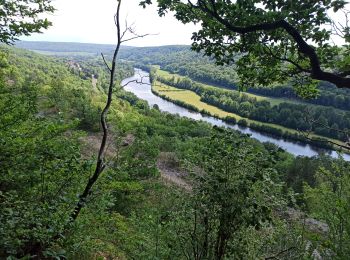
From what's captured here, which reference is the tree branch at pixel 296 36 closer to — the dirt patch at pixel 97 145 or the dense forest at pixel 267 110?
the dirt patch at pixel 97 145

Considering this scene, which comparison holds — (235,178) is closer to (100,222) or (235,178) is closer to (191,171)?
(191,171)

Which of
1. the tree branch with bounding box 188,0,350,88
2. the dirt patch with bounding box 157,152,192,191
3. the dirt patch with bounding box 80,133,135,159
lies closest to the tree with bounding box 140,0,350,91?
the tree branch with bounding box 188,0,350,88

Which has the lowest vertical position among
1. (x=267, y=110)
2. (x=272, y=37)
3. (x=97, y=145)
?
(x=267, y=110)

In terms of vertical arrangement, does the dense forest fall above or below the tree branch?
below

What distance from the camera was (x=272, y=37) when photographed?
4387mm

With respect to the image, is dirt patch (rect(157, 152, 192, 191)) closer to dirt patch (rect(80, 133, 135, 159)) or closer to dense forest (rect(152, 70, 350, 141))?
dirt patch (rect(80, 133, 135, 159))

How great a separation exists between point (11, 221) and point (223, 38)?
3.65 metres

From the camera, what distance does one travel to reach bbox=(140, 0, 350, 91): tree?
3879mm

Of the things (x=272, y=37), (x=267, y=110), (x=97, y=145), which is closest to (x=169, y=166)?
(x=97, y=145)

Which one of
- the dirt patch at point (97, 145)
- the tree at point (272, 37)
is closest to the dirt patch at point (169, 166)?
the dirt patch at point (97, 145)

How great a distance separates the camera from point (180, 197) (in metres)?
5.27

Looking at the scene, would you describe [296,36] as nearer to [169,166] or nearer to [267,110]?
[169,166]

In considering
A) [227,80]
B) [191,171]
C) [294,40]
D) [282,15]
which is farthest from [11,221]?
[227,80]

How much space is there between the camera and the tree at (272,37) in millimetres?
3879
